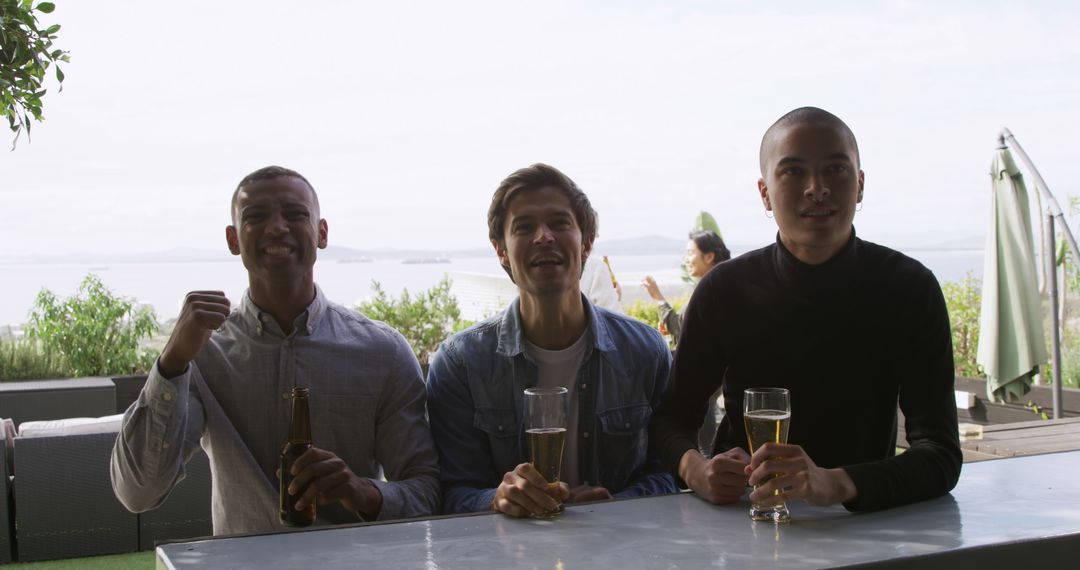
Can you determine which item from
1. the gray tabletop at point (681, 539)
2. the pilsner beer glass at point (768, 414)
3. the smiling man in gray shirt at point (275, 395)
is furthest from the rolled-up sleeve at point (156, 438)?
the pilsner beer glass at point (768, 414)

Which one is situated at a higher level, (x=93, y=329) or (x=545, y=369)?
(x=93, y=329)

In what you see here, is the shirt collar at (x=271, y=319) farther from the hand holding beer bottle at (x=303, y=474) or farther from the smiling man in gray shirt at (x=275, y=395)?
the hand holding beer bottle at (x=303, y=474)

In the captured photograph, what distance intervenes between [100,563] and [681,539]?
4138mm

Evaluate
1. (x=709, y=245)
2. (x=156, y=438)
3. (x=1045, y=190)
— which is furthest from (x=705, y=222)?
(x=156, y=438)

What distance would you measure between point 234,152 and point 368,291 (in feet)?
218

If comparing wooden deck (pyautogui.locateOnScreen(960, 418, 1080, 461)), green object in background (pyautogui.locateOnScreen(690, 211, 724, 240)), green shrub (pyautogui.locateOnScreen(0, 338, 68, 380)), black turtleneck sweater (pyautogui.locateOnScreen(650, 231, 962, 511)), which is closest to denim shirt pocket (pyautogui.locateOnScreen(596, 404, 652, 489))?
black turtleneck sweater (pyautogui.locateOnScreen(650, 231, 962, 511))

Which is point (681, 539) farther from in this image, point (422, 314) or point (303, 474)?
point (422, 314)

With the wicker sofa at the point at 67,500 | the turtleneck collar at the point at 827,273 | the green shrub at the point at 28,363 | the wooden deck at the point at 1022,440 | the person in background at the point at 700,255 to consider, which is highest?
the person in background at the point at 700,255

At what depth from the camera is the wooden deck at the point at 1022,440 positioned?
4.75 m

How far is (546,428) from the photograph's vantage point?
1.65 metres

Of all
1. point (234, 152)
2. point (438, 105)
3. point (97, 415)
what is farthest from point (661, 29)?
point (234, 152)

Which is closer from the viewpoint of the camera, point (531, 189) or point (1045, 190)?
point (531, 189)

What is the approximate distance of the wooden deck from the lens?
4.75 m

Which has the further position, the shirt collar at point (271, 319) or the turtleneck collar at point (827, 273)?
the shirt collar at point (271, 319)
